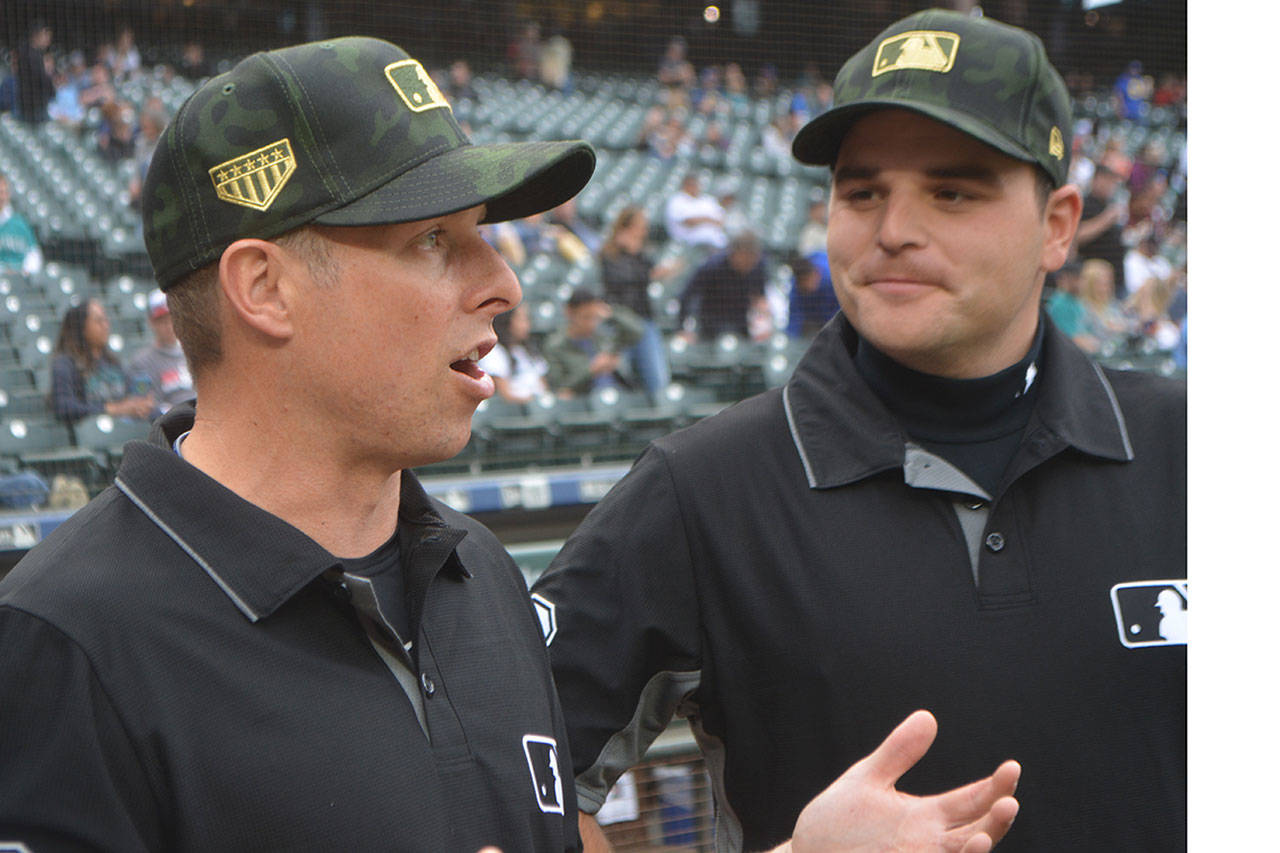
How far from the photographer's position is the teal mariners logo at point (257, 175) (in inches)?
38.0

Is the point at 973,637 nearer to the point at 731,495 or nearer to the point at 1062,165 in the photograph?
the point at 731,495

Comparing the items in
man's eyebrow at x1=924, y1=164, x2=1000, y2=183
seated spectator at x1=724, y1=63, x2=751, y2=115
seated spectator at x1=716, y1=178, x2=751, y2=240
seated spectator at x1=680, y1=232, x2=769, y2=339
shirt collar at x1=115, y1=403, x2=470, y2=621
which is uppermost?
man's eyebrow at x1=924, y1=164, x2=1000, y2=183

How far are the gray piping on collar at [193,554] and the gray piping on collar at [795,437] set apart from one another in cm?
60

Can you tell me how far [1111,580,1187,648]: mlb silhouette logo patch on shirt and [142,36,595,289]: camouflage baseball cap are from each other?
2.24 feet

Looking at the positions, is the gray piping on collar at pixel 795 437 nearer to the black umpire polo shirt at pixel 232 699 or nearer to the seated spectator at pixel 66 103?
the black umpire polo shirt at pixel 232 699

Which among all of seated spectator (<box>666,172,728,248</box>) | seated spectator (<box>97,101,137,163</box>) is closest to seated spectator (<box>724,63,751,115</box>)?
seated spectator (<box>666,172,728,248</box>)

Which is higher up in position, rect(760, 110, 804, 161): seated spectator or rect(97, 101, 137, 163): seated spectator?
rect(97, 101, 137, 163): seated spectator

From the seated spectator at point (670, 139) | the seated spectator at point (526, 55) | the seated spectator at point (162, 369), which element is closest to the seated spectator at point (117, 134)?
the seated spectator at point (162, 369)

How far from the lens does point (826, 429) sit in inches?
52.4

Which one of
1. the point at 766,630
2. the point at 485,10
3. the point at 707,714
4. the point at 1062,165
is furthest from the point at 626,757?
the point at 485,10

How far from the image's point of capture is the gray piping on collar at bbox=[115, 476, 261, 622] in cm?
A: 89

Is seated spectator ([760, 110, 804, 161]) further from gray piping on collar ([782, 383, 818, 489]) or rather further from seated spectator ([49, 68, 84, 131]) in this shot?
gray piping on collar ([782, 383, 818, 489])

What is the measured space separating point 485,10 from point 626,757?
650 centimetres

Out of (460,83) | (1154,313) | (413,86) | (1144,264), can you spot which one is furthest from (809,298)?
(413,86)
